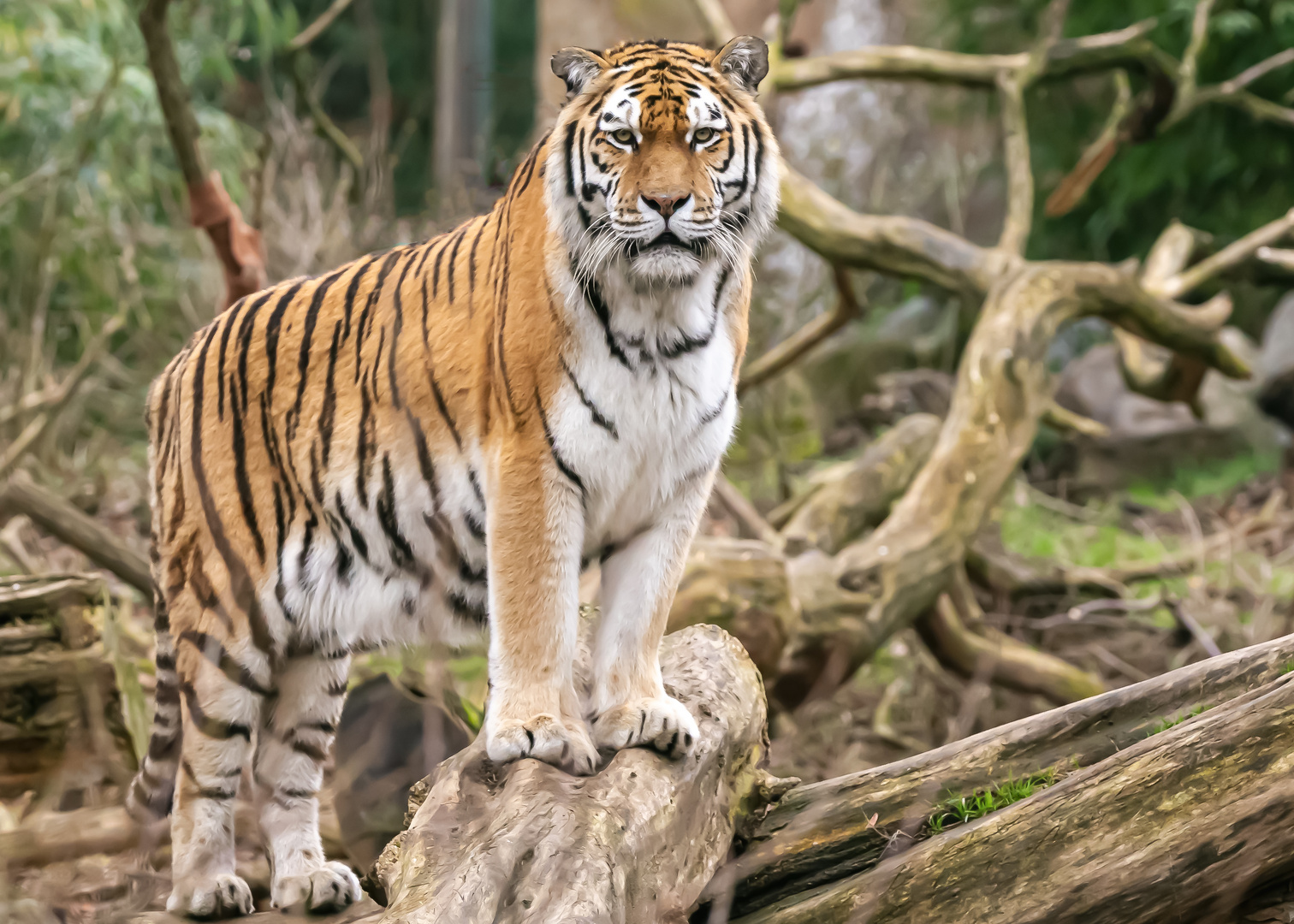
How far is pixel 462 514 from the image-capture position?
2693 millimetres

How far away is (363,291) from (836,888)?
1.83 m

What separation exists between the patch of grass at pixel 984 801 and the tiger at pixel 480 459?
518mm

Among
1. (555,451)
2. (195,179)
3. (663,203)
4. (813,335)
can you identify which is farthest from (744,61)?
(813,335)

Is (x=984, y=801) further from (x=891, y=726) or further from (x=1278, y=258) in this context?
(x=1278, y=258)

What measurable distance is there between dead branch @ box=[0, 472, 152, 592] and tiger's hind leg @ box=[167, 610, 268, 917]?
1826mm

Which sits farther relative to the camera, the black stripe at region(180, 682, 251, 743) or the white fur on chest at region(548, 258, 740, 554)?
the black stripe at region(180, 682, 251, 743)

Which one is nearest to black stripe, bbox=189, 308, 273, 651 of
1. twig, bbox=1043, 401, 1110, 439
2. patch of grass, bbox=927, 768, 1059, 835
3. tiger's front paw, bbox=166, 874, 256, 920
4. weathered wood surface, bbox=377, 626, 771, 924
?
tiger's front paw, bbox=166, 874, 256, 920

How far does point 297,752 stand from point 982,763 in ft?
5.53

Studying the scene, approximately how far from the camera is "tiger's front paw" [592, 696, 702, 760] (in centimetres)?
243

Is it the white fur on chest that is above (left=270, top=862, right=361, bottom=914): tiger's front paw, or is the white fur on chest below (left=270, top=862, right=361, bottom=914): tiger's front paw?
above

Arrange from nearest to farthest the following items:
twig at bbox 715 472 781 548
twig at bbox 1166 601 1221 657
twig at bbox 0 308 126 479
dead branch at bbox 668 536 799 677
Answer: dead branch at bbox 668 536 799 677, twig at bbox 0 308 126 479, twig at bbox 1166 601 1221 657, twig at bbox 715 472 781 548

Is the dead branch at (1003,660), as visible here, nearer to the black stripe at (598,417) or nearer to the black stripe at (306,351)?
the black stripe at (598,417)

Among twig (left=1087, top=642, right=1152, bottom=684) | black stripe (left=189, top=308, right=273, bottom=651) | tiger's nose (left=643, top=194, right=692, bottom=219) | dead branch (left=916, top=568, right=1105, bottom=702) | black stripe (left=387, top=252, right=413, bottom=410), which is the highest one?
tiger's nose (left=643, top=194, right=692, bottom=219)

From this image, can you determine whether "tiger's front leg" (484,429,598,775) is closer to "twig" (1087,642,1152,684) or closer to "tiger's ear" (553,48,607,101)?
"tiger's ear" (553,48,607,101)
